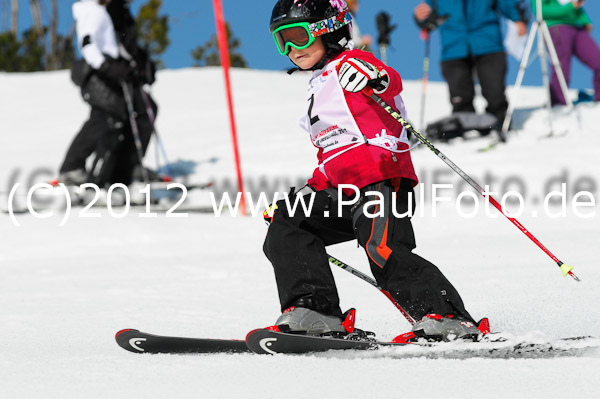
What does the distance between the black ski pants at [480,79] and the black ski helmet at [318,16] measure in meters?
6.28

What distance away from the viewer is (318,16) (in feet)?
9.43

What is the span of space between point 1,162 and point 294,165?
14.1 feet

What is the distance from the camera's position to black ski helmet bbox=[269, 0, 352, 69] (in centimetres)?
287

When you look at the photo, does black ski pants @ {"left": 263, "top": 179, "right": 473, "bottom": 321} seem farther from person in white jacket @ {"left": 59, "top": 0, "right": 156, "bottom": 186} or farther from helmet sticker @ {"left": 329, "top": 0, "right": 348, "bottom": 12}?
person in white jacket @ {"left": 59, "top": 0, "right": 156, "bottom": 186}

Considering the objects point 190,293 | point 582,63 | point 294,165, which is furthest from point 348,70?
point 582,63

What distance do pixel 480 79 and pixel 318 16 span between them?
6.47 m

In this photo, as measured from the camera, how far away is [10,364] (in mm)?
2598

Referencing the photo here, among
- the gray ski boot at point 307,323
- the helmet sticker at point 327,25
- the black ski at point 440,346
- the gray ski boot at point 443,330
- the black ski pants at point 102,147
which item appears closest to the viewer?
the black ski at point 440,346

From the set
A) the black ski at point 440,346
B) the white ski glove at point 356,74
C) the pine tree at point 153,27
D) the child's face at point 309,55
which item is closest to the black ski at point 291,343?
the black ski at point 440,346

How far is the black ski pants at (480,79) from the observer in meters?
8.90

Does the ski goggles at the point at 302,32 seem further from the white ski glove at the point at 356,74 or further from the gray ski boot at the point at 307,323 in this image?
the gray ski boot at the point at 307,323

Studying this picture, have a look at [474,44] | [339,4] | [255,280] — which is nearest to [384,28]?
[474,44]

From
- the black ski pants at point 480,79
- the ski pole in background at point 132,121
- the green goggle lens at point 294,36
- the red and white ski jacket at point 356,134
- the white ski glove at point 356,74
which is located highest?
the black ski pants at point 480,79

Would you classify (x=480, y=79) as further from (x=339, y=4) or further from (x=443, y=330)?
(x=443, y=330)
